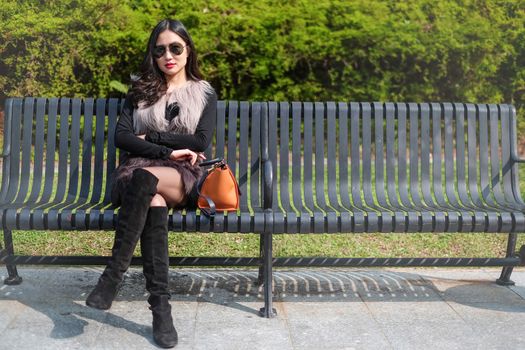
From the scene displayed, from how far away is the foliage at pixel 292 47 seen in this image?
25.5 feet

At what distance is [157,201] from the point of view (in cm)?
383

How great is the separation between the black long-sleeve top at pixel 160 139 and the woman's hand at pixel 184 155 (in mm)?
23

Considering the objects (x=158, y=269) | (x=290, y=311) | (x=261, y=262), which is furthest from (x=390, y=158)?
(x=158, y=269)

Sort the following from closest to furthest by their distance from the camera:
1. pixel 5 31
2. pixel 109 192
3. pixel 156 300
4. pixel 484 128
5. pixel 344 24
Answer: pixel 156 300
pixel 109 192
pixel 484 128
pixel 5 31
pixel 344 24

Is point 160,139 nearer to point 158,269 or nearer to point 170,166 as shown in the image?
point 170,166

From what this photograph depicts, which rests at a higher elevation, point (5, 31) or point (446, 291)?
point (5, 31)

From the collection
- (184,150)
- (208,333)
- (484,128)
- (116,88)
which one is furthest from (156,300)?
(116,88)

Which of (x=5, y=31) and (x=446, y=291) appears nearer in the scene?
(x=446, y=291)

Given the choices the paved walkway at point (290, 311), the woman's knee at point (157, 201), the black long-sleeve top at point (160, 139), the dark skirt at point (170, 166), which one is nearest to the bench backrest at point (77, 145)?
the black long-sleeve top at point (160, 139)

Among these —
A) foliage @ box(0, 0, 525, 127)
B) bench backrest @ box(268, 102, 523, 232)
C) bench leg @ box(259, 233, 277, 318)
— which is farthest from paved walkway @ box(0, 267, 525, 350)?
foliage @ box(0, 0, 525, 127)

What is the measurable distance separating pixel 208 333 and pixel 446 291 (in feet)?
5.08

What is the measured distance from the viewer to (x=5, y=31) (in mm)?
7578

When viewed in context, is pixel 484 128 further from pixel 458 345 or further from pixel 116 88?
pixel 116 88

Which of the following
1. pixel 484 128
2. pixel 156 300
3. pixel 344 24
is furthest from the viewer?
pixel 344 24
